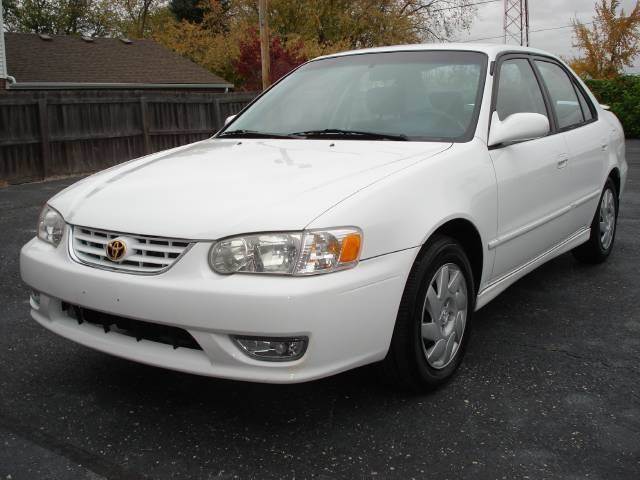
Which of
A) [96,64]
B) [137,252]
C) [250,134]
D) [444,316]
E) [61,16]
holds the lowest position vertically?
[444,316]

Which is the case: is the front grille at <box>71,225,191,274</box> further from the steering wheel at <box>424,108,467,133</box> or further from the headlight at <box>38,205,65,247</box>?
the steering wheel at <box>424,108,467,133</box>

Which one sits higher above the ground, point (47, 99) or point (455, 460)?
point (47, 99)

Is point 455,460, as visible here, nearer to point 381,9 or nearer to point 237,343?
point 237,343

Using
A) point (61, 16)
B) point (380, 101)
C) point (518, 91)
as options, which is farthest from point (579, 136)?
point (61, 16)

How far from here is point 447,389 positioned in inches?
128

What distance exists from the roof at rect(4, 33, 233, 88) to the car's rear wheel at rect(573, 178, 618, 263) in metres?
20.3

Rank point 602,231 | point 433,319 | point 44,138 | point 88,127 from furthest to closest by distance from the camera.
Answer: point 88,127 < point 44,138 < point 602,231 < point 433,319

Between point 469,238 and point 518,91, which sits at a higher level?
point 518,91

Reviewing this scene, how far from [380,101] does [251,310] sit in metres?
1.82

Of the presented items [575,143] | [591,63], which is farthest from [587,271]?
[591,63]

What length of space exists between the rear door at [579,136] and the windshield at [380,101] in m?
0.95

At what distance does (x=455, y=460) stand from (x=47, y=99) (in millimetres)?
12652

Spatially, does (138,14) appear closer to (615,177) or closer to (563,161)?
(615,177)

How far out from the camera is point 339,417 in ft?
9.79
